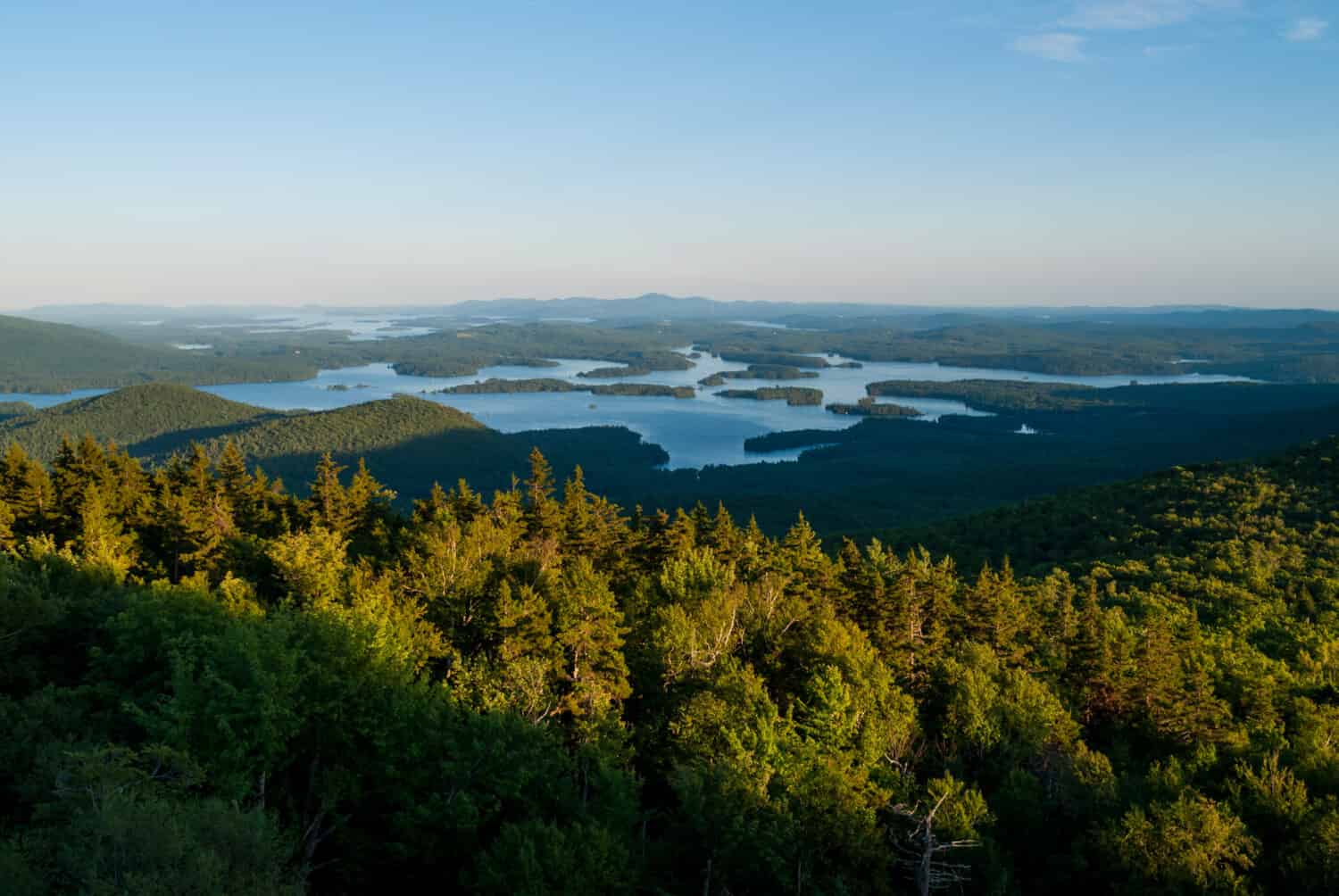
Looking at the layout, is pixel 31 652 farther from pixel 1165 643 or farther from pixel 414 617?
pixel 1165 643

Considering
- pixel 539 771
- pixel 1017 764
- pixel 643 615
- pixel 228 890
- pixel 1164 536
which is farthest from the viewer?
pixel 1164 536

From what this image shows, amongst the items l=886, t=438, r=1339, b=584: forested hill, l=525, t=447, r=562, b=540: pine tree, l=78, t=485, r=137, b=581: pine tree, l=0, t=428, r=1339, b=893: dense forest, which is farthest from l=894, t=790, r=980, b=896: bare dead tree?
l=886, t=438, r=1339, b=584: forested hill

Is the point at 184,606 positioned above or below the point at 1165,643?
above

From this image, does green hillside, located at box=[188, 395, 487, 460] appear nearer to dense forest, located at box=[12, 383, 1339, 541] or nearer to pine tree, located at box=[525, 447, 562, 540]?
dense forest, located at box=[12, 383, 1339, 541]

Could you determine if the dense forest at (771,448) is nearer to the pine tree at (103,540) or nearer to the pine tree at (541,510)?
the pine tree at (541,510)

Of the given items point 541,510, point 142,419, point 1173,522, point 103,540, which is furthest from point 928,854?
point 142,419

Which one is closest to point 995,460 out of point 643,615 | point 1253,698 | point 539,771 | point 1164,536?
point 1164,536
